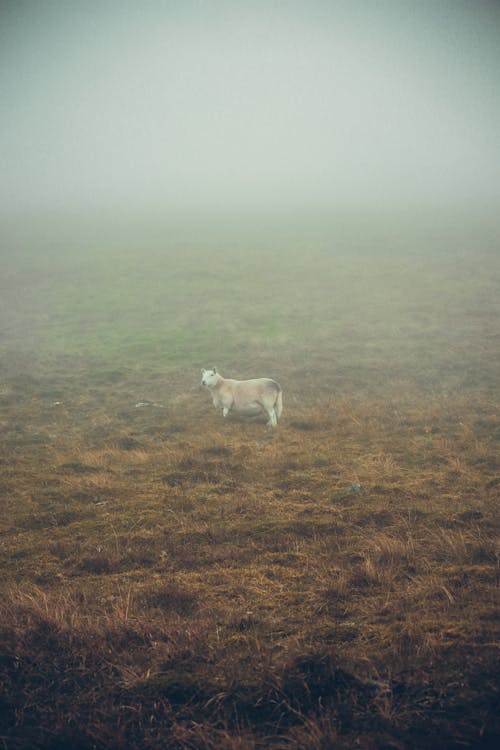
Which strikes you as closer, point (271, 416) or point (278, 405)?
point (271, 416)

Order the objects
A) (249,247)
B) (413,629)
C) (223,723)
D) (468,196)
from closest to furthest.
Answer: (223,723) < (413,629) < (249,247) < (468,196)

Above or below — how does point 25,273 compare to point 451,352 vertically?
above

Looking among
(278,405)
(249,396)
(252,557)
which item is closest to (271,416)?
(278,405)

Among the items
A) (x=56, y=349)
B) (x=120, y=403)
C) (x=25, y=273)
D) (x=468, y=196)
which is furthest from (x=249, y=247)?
(x=468, y=196)

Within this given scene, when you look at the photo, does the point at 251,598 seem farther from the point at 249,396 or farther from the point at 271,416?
the point at 249,396

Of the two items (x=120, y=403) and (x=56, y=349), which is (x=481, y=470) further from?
(x=56, y=349)

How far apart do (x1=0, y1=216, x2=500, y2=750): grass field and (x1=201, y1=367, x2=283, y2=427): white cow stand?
553mm

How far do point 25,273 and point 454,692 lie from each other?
49.3m

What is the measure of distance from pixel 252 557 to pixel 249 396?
8.76 meters

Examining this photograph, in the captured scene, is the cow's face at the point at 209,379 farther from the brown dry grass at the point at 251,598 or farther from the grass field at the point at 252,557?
the brown dry grass at the point at 251,598

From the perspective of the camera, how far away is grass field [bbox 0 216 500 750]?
4.40 meters

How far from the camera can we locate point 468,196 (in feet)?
253

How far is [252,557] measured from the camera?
724cm

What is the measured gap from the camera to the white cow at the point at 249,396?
51.0 feet
